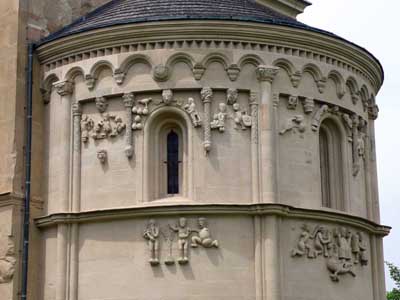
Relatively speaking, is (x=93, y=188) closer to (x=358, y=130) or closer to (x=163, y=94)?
(x=163, y=94)

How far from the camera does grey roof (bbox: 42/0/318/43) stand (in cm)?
2364

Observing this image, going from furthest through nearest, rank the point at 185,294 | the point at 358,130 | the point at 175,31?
the point at 358,130 < the point at 175,31 < the point at 185,294

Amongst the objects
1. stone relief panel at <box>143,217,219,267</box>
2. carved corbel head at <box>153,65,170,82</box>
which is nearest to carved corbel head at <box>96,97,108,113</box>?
carved corbel head at <box>153,65,170,82</box>

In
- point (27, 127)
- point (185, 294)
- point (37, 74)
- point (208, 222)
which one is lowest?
point (185, 294)

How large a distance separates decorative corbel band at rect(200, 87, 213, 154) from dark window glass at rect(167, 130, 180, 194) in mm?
979

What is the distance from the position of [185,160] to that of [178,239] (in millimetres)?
2079

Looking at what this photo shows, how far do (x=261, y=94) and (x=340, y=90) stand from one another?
98.8 inches

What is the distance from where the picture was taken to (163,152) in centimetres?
2342

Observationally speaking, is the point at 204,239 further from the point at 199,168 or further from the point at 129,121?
the point at 129,121

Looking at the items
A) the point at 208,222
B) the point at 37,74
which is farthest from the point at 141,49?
the point at 208,222

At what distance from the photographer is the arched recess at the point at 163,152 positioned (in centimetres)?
2291

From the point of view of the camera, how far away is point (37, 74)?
2486 cm

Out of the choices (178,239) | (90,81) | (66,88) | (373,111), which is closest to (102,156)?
(90,81)

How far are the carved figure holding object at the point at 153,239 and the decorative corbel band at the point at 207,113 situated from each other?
227cm
